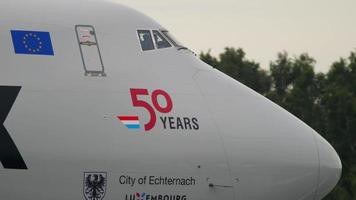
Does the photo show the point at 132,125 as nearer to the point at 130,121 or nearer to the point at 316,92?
the point at 130,121

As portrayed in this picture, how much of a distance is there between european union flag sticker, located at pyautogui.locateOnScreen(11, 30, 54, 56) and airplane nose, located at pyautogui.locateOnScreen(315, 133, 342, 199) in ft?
17.8

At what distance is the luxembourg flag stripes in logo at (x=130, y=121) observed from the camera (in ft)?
78.5

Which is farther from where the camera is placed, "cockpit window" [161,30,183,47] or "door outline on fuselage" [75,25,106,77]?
"cockpit window" [161,30,183,47]

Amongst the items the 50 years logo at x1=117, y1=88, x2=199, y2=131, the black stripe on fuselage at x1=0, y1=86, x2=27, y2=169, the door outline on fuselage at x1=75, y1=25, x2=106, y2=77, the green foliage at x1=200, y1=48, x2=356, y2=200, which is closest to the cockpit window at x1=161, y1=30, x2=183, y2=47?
the 50 years logo at x1=117, y1=88, x2=199, y2=131

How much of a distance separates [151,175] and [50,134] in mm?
2046

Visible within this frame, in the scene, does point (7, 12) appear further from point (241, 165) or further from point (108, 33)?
point (241, 165)

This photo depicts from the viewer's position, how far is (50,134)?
23172 mm

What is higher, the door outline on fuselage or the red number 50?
the door outline on fuselage

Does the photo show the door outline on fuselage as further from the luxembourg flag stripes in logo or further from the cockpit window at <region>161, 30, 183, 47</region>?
the cockpit window at <region>161, 30, 183, 47</region>

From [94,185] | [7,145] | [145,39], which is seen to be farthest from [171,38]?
[7,145]

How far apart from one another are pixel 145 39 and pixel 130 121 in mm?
1769

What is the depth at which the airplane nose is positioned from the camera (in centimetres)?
2558

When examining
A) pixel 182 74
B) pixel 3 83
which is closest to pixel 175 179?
pixel 182 74

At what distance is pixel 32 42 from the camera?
931 inches
